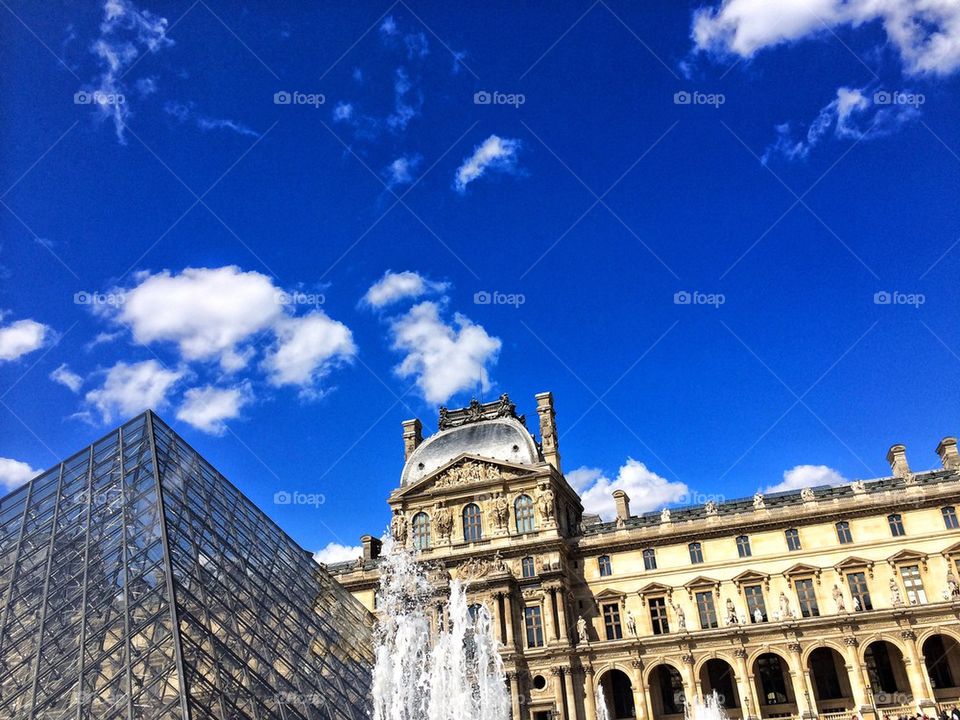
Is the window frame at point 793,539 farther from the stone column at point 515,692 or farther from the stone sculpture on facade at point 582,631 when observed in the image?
the stone column at point 515,692

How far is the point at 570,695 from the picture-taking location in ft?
117

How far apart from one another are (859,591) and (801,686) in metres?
5.42

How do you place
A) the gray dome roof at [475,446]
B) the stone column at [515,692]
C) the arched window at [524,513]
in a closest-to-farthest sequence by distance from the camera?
the stone column at [515,692], the arched window at [524,513], the gray dome roof at [475,446]

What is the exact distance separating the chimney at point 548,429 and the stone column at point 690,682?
1186 cm

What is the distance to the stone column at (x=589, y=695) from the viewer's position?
35750 millimetres

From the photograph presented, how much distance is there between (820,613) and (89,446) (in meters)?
32.4

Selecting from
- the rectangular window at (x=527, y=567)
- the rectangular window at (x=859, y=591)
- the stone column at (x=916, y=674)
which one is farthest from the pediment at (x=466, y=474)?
the stone column at (x=916, y=674)

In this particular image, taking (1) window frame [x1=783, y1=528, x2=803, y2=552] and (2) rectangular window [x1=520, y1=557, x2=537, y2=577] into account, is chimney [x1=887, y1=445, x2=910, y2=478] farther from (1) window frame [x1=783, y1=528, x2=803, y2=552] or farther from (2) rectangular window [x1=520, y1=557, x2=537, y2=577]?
(2) rectangular window [x1=520, y1=557, x2=537, y2=577]

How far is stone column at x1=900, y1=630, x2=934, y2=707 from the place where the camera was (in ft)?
105

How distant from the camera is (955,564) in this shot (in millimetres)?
34500

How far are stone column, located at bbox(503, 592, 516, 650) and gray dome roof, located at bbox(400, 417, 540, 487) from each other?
753 cm

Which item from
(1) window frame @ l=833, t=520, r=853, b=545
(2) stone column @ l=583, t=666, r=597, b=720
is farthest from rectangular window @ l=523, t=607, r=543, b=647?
(1) window frame @ l=833, t=520, r=853, b=545

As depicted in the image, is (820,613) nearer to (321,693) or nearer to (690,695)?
(690,695)

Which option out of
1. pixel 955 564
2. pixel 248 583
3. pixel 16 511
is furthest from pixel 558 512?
pixel 16 511
